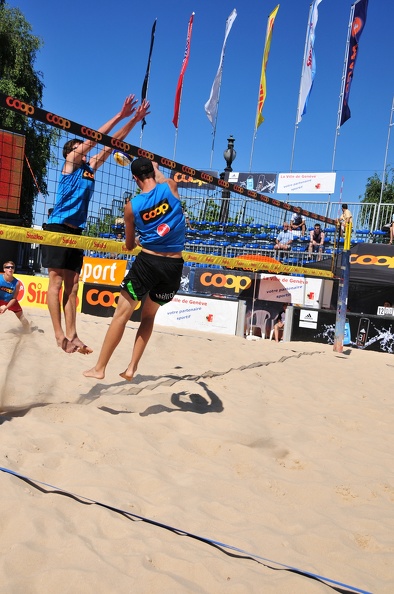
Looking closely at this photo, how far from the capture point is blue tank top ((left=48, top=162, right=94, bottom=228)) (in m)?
4.40

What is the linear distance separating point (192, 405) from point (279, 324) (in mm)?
7263

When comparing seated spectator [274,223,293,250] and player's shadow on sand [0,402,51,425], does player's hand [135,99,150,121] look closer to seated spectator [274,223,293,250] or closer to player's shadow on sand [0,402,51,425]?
player's shadow on sand [0,402,51,425]

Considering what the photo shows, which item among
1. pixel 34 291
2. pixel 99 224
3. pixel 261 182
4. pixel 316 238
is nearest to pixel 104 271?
pixel 34 291

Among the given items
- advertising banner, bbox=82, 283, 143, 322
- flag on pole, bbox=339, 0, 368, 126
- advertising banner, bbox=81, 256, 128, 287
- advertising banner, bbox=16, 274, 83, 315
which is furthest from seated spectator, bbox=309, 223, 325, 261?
advertising banner, bbox=16, 274, 83, 315

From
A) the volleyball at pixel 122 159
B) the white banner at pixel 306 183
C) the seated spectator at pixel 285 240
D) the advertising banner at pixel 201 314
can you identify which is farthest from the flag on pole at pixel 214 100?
the volleyball at pixel 122 159

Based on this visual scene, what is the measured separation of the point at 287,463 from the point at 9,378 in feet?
7.68

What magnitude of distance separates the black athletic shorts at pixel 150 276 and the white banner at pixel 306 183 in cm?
1876

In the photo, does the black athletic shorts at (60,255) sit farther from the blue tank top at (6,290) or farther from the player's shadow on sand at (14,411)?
the blue tank top at (6,290)

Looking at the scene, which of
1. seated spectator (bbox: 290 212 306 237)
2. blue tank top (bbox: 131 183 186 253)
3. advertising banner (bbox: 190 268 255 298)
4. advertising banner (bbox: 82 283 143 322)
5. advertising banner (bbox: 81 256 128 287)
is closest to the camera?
blue tank top (bbox: 131 183 186 253)

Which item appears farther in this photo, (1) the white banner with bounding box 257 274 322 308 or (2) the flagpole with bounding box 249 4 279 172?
(2) the flagpole with bounding box 249 4 279 172

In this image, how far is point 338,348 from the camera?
917 centimetres

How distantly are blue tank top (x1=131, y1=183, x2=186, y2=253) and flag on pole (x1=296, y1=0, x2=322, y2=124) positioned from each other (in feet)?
56.1

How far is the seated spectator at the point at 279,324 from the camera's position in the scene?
11.4m

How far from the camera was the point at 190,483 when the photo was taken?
2773 mm
